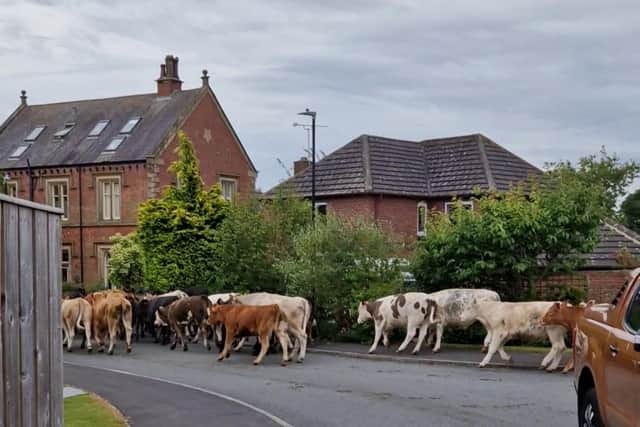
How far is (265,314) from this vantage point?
22797mm

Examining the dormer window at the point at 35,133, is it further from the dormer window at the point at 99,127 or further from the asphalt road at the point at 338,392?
the asphalt road at the point at 338,392

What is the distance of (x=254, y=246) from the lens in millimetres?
31594

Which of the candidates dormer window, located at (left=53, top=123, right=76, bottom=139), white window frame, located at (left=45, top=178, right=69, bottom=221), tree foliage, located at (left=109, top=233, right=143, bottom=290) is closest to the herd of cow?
tree foliage, located at (left=109, top=233, right=143, bottom=290)

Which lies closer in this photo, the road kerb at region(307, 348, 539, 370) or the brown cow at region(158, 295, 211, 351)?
the road kerb at region(307, 348, 539, 370)

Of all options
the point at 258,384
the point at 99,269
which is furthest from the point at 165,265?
the point at 258,384

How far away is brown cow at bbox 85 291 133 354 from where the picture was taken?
26.3 metres

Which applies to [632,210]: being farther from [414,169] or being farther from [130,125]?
[130,125]

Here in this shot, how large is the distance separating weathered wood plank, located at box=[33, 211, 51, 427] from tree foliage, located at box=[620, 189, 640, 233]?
243 feet

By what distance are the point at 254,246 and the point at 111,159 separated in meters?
19.6

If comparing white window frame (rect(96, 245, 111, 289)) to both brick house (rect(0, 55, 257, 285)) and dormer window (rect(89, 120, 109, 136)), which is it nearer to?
brick house (rect(0, 55, 257, 285))

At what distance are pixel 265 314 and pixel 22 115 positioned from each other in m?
39.5

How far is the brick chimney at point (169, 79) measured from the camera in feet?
172

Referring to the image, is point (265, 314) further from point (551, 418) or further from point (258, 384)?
point (551, 418)

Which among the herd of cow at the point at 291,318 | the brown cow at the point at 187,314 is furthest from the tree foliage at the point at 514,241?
the brown cow at the point at 187,314
